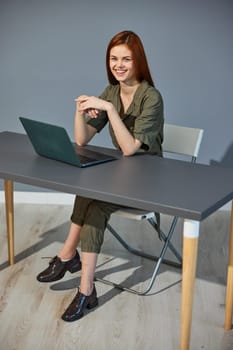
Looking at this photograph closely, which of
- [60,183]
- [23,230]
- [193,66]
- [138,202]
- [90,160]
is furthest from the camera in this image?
[193,66]

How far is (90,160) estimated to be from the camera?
241cm

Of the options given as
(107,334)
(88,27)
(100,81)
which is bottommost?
(107,334)

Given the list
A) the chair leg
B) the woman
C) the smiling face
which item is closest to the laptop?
the woman

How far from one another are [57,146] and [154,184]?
1.56ft

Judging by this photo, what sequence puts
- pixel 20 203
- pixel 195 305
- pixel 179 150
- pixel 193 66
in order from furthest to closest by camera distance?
1. pixel 20 203
2. pixel 193 66
3. pixel 179 150
4. pixel 195 305

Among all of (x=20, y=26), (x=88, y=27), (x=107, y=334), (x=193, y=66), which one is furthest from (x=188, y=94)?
(x=107, y=334)

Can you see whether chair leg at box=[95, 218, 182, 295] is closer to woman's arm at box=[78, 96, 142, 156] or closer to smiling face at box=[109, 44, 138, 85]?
woman's arm at box=[78, 96, 142, 156]

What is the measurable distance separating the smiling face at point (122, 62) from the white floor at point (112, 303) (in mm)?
1070

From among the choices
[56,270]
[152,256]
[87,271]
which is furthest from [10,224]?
[152,256]

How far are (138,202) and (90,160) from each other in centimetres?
53

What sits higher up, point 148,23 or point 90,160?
point 148,23

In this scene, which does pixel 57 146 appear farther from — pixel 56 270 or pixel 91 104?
pixel 56 270

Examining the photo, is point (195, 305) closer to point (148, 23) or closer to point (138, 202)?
point (138, 202)

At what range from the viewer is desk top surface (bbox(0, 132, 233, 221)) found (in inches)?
76.0
